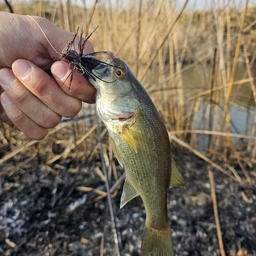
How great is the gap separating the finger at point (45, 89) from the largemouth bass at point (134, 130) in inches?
6.5

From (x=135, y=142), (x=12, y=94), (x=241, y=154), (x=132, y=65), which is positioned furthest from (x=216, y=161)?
(x=12, y=94)

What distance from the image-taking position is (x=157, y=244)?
1.59 meters

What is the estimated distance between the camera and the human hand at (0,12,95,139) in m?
1.35

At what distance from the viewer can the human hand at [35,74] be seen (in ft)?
4.42

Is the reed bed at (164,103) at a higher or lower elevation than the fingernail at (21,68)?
lower

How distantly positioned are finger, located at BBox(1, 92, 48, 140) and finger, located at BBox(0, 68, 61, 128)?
43mm

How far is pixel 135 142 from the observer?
4.50ft

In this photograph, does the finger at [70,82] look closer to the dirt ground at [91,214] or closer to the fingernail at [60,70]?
the fingernail at [60,70]

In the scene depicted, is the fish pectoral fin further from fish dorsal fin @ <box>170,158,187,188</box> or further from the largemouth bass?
fish dorsal fin @ <box>170,158,187,188</box>

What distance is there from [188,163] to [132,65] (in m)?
1.40

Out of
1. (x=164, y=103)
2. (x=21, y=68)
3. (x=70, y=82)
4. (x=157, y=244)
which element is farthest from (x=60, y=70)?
(x=164, y=103)

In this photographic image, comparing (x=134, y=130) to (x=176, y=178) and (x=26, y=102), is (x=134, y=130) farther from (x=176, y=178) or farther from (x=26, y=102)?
(x=26, y=102)

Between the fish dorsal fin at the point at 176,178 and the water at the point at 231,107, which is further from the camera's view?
the water at the point at 231,107

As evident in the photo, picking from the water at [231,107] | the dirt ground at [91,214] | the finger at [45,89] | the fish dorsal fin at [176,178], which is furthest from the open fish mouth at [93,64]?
the water at [231,107]
